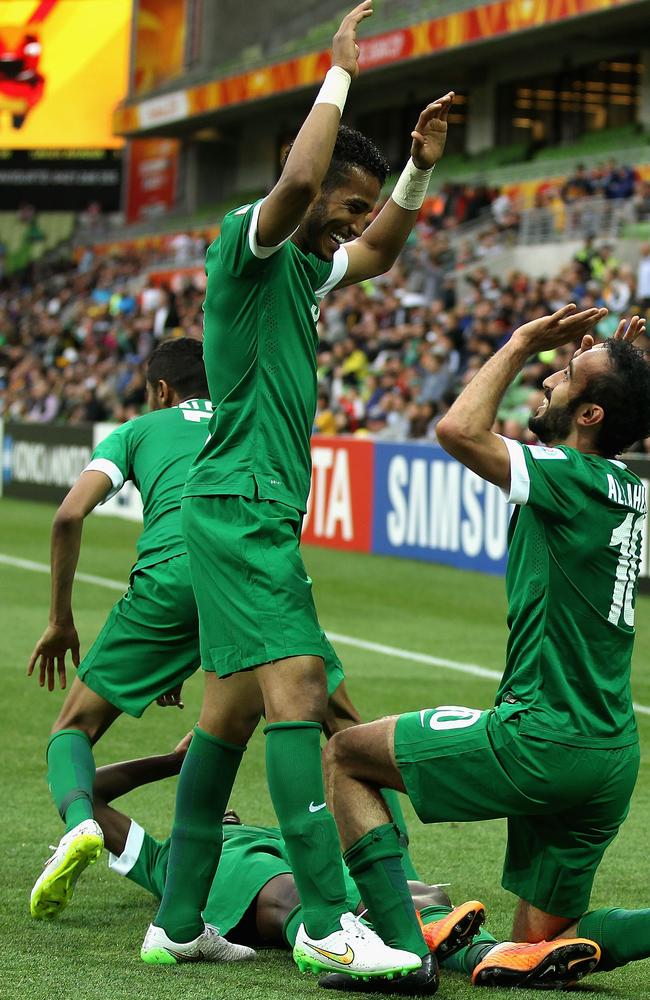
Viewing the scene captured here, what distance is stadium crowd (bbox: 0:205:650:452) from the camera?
18750mm

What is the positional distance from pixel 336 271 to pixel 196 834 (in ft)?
4.82

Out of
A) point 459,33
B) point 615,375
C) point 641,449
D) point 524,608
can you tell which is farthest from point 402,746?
point 459,33

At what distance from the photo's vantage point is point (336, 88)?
3.76 m

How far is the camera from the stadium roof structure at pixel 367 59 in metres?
27.3

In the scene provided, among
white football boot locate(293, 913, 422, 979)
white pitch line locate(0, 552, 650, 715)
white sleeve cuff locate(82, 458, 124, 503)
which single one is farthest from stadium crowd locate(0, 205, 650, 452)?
white football boot locate(293, 913, 422, 979)

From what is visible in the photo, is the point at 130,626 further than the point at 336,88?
Yes

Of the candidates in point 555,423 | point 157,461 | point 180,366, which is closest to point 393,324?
point 180,366

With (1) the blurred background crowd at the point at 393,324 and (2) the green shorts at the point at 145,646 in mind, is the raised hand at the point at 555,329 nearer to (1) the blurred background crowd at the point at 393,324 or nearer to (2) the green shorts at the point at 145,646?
(2) the green shorts at the point at 145,646

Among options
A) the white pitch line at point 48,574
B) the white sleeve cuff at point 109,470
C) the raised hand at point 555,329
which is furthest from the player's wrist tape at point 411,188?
the white pitch line at point 48,574

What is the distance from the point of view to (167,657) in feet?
15.2

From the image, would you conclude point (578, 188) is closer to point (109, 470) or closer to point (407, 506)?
point (407, 506)

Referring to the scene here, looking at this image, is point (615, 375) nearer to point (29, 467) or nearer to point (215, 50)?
point (29, 467)

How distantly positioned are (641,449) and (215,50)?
31.3 meters

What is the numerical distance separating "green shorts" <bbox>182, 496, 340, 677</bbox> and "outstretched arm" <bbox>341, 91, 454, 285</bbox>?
86 centimetres
